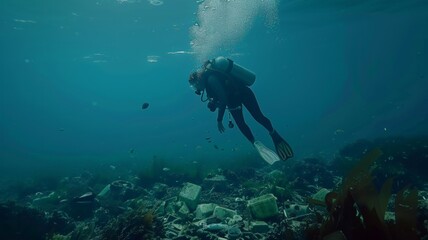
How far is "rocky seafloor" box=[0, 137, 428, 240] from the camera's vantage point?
3508 millimetres

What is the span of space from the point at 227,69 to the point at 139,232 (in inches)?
220

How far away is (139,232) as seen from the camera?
5.44 metres

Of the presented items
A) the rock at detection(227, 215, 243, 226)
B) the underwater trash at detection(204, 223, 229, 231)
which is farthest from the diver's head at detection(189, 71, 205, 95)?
the underwater trash at detection(204, 223, 229, 231)

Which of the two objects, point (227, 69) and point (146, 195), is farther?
point (146, 195)

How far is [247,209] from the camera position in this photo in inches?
294

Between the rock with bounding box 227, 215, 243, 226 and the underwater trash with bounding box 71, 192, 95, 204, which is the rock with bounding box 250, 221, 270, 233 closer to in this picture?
the rock with bounding box 227, 215, 243, 226

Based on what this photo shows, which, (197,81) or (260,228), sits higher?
(197,81)

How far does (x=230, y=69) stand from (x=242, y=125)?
1.76 m

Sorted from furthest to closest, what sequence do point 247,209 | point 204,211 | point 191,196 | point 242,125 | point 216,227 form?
1. point 242,125
2. point 191,196
3. point 247,209
4. point 204,211
5. point 216,227

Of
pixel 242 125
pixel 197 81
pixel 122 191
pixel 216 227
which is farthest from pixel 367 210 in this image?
pixel 122 191

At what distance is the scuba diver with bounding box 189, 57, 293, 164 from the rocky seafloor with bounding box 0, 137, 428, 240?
152cm

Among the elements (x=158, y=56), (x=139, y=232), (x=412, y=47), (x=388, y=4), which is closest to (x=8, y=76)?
(x=158, y=56)

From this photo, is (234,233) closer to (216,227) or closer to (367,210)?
(216,227)

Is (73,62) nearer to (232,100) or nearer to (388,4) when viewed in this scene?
(388,4)
